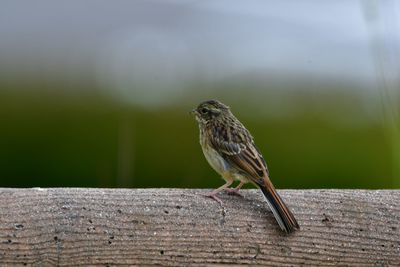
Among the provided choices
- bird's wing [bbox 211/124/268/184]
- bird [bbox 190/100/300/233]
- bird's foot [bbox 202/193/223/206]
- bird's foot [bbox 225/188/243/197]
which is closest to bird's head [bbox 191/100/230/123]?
bird [bbox 190/100/300/233]

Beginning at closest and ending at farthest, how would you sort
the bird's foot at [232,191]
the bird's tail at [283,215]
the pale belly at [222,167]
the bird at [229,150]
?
the bird's tail at [283,215], the bird's foot at [232,191], the bird at [229,150], the pale belly at [222,167]

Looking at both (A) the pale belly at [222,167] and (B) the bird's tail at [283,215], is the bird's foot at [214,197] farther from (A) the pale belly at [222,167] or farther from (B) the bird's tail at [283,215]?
(A) the pale belly at [222,167]

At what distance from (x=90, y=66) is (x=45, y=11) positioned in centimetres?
198

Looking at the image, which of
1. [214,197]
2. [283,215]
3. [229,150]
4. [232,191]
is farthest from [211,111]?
[283,215]

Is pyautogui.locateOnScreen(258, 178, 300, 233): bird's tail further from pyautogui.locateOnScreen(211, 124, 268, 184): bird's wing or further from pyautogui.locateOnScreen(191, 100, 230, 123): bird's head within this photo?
pyautogui.locateOnScreen(191, 100, 230, 123): bird's head

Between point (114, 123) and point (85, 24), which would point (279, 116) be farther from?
point (85, 24)

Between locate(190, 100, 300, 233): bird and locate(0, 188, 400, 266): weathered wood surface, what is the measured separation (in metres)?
0.18

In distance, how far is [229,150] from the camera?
14.3 feet

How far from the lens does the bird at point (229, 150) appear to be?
4.04 m

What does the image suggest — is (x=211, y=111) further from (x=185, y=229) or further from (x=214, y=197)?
(x=185, y=229)

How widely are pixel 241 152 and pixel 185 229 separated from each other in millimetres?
934

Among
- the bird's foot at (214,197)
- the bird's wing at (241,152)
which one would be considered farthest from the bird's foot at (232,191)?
the bird's wing at (241,152)

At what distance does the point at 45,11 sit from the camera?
9016mm

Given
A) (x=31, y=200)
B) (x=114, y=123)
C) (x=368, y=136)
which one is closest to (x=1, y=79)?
(x=114, y=123)
